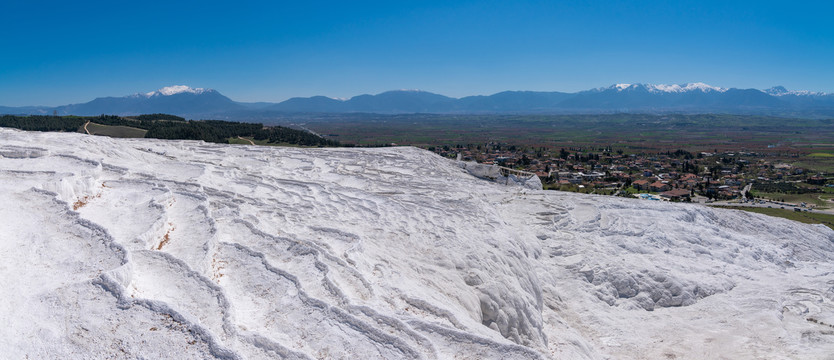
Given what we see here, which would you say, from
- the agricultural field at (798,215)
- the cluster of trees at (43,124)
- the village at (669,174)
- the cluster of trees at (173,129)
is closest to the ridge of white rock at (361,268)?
the agricultural field at (798,215)

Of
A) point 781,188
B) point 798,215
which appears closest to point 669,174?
point 781,188

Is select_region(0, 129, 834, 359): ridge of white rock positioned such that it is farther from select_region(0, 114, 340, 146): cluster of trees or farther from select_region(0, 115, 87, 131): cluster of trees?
select_region(0, 115, 87, 131): cluster of trees

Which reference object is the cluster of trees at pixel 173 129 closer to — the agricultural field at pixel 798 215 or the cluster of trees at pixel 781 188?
the agricultural field at pixel 798 215

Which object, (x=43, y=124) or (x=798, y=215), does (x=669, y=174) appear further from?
(x=43, y=124)

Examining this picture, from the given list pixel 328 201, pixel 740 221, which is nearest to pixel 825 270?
pixel 740 221

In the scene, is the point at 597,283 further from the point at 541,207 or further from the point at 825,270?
the point at 825,270
